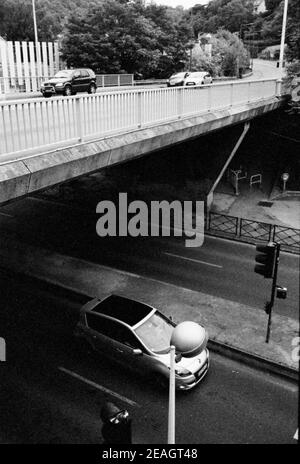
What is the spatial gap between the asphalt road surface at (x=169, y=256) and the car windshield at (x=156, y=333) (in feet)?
13.1

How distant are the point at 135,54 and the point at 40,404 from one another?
→ 1182 inches

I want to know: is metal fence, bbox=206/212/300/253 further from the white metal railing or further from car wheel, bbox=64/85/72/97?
car wheel, bbox=64/85/72/97

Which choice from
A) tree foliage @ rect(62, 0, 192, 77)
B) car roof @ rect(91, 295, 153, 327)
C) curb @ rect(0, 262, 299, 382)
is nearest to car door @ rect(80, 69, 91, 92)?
tree foliage @ rect(62, 0, 192, 77)

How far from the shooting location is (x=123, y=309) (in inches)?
447

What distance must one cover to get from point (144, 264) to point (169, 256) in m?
1.31

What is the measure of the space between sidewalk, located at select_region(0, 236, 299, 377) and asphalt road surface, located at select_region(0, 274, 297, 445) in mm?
910

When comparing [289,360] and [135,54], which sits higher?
[135,54]

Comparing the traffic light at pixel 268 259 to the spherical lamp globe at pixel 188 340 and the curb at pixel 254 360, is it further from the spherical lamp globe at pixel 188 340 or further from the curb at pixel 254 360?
the spherical lamp globe at pixel 188 340

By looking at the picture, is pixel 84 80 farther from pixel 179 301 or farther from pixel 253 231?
pixel 179 301

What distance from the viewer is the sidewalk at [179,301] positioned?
1163cm

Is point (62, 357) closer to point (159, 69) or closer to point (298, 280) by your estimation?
point (298, 280)

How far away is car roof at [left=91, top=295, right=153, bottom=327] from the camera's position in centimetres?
1095
